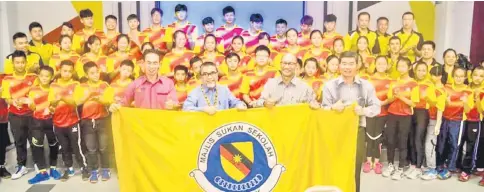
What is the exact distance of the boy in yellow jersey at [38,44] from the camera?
17.4ft

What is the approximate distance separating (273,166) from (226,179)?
32 cm

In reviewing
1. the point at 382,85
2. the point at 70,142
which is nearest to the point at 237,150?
the point at 382,85

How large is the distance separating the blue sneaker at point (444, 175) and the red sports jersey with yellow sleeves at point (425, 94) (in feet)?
2.08

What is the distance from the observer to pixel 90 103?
4.64 metres

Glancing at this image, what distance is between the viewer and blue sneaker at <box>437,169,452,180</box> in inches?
186

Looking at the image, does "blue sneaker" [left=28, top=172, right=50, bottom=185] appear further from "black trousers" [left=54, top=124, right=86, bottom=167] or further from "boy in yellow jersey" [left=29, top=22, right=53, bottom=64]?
"boy in yellow jersey" [left=29, top=22, right=53, bottom=64]

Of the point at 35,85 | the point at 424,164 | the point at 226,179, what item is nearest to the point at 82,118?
the point at 35,85

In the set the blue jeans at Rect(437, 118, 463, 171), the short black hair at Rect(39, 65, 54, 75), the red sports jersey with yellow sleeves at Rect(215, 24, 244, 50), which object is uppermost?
the red sports jersey with yellow sleeves at Rect(215, 24, 244, 50)

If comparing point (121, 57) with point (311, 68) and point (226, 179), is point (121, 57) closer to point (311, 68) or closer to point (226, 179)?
point (311, 68)

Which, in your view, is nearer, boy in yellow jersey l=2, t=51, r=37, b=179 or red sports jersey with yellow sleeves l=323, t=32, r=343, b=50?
boy in yellow jersey l=2, t=51, r=37, b=179

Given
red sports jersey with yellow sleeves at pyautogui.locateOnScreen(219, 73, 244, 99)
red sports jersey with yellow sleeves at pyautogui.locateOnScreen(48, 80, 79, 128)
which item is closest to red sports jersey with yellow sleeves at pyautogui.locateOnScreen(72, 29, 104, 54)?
red sports jersey with yellow sleeves at pyautogui.locateOnScreen(48, 80, 79, 128)

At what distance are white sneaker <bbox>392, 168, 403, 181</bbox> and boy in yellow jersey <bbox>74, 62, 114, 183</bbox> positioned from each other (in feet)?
8.72

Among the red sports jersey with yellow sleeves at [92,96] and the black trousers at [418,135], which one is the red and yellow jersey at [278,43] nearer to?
the black trousers at [418,135]

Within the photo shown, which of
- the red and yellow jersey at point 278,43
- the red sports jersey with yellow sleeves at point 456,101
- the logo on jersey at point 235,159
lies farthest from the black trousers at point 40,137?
the red sports jersey with yellow sleeves at point 456,101
